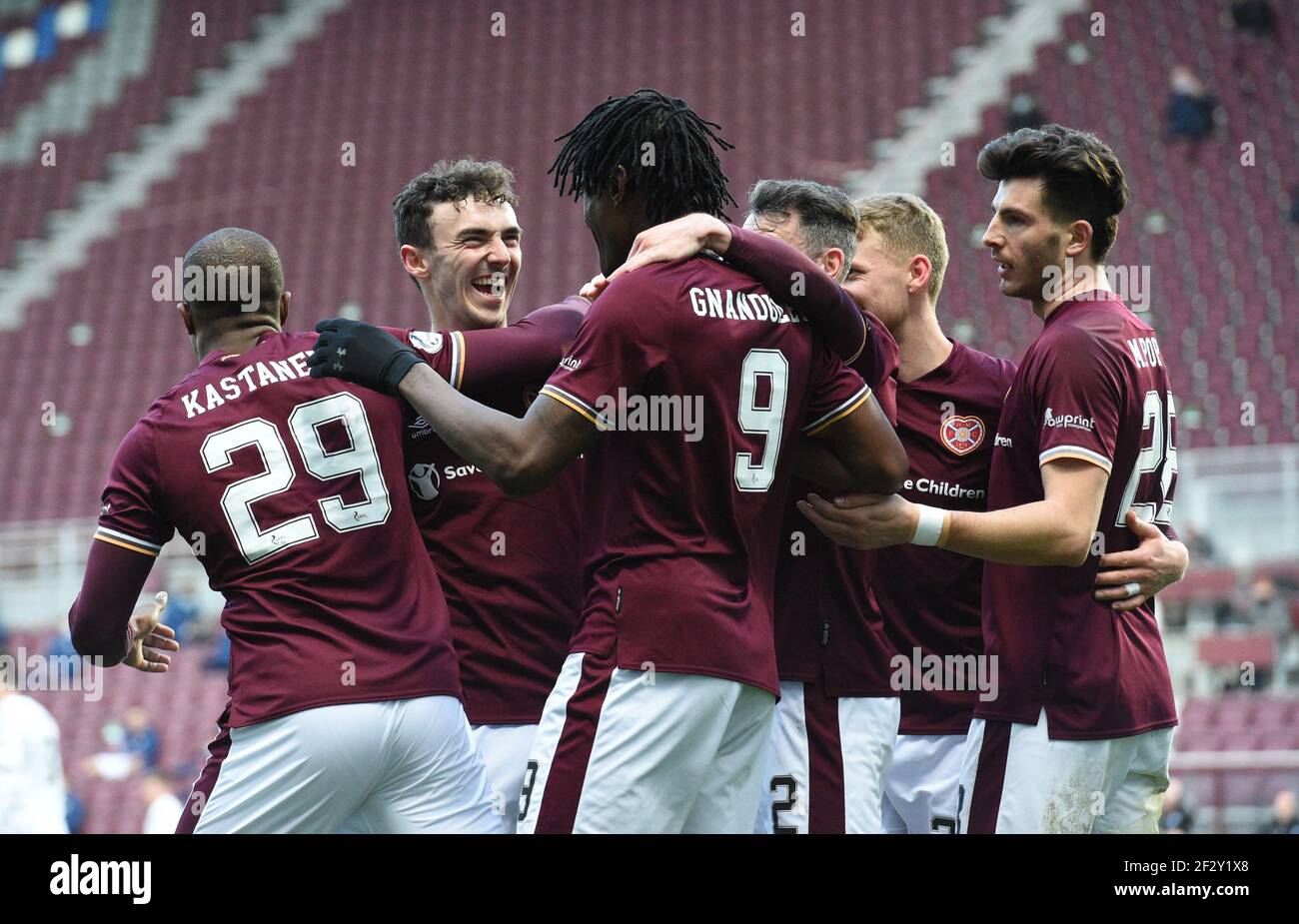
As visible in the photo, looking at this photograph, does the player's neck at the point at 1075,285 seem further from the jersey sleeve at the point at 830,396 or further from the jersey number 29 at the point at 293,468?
the jersey number 29 at the point at 293,468

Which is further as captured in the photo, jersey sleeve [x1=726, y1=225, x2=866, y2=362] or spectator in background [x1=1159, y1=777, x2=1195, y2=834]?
spectator in background [x1=1159, y1=777, x2=1195, y2=834]

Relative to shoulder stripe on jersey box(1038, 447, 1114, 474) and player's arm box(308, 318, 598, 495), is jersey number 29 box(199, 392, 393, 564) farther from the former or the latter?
shoulder stripe on jersey box(1038, 447, 1114, 474)

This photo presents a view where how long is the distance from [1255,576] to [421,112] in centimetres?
1313

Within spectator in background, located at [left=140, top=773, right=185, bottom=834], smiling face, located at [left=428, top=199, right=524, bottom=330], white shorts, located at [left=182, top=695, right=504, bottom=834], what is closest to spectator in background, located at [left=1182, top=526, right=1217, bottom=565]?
spectator in background, located at [left=140, top=773, right=185, bottom=834]

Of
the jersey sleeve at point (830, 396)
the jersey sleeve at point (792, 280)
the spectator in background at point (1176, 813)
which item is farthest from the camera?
the spectator in background at point (1176, 813)

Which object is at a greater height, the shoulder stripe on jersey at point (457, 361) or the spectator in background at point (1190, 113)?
the spectator in background at point (1190, 113)

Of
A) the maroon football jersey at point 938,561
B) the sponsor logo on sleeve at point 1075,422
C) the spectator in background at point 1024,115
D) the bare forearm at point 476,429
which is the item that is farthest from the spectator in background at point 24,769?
the spectator in background at point 1024,115

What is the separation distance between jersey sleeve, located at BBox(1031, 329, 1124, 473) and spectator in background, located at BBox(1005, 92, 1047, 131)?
1277 centimetres

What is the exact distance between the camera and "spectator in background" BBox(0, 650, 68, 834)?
25.6 feet

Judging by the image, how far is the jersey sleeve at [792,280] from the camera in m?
3.34

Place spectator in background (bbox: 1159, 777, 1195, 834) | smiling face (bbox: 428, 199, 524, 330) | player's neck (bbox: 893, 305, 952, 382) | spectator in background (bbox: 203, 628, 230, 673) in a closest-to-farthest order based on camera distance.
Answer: player's neck (bbox: 893, 305, 952, 382)
smiling face (bbox: 428, 199, 524, 330)
spectator in background (bbox: 1159, 777, 1195, 834)
spectator in background (bbox: 203, 628, 230, 673)

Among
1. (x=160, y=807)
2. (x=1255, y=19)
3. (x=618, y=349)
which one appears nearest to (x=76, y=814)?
(x=160, y=807)

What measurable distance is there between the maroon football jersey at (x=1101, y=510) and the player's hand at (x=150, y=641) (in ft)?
7.39

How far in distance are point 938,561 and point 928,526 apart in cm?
83
